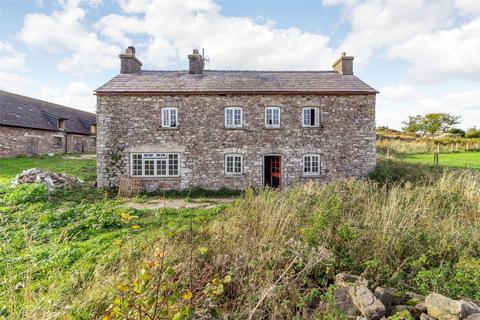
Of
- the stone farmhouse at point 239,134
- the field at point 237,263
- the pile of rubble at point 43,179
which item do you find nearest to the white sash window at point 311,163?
the stone farmhouse at point 239,134

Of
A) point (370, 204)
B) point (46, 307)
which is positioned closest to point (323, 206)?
point (370, 204)

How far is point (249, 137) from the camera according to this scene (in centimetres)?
1400

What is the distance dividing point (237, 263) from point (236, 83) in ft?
40.3

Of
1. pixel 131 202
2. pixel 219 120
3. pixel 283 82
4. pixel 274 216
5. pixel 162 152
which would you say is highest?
pixel 283 82

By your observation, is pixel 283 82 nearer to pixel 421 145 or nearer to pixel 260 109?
pixel 260 109

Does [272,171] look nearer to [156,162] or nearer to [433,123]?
[156,162]

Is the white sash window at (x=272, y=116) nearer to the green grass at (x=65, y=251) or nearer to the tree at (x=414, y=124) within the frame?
the green grass at (x=65, y=251)

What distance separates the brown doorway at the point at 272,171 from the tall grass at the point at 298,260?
26.2 ft

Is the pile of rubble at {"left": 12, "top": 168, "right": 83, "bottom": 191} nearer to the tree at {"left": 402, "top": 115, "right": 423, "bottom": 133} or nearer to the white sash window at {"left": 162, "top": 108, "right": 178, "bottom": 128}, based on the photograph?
the white sash window at {"left": 162, "top": 108, "right": 178, "bottom": 128}

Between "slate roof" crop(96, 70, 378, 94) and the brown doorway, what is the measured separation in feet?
13.0

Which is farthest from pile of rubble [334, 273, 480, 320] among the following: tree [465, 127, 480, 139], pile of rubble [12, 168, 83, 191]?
tree [465, 127, 480, 139]

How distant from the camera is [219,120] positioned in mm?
13953

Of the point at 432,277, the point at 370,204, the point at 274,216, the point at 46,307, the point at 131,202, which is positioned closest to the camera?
the point at 46,307

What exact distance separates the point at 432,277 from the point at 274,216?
2825 mm
